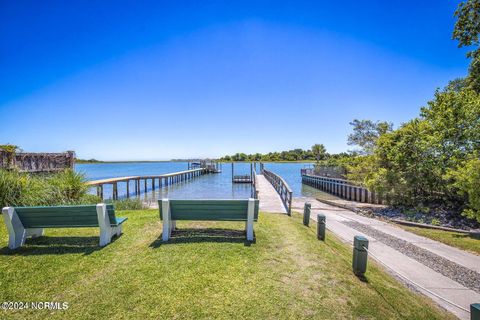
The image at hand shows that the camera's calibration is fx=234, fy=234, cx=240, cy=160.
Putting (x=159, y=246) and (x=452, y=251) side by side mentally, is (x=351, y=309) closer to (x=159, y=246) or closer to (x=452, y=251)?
(x=159, y=246)

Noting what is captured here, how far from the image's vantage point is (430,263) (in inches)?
211

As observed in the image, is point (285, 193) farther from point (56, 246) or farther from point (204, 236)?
point (56, 246)

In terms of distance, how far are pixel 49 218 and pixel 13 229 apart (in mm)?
683

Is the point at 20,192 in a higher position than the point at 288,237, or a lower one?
higher

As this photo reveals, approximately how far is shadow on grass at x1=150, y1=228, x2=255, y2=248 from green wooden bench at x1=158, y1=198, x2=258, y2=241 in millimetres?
173

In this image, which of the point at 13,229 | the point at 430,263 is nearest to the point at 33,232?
the point at 13,229

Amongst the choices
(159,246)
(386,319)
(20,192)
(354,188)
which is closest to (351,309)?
(386,319)

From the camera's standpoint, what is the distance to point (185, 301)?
2.91 meters

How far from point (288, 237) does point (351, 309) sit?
2.41 m

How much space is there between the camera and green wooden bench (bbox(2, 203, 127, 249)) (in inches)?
169

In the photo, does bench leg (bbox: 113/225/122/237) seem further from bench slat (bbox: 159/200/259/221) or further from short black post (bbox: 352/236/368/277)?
short black post (bbox: 352/236/368/277)

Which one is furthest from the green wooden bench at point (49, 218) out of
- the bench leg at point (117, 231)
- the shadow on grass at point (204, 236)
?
the shadow on grass at point (204, 236)

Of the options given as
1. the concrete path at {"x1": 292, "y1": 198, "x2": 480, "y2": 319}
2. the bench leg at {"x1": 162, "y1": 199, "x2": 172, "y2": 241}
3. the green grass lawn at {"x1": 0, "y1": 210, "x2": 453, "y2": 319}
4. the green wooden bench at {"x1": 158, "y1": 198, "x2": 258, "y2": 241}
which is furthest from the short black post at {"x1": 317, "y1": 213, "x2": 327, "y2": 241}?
the bench leg at {"x1": 162, "y1": 199, "x2": 172, "y2": 241}

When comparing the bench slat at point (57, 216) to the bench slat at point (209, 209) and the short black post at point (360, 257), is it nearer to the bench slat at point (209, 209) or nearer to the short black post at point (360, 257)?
the bench slat at point (209, 209)
